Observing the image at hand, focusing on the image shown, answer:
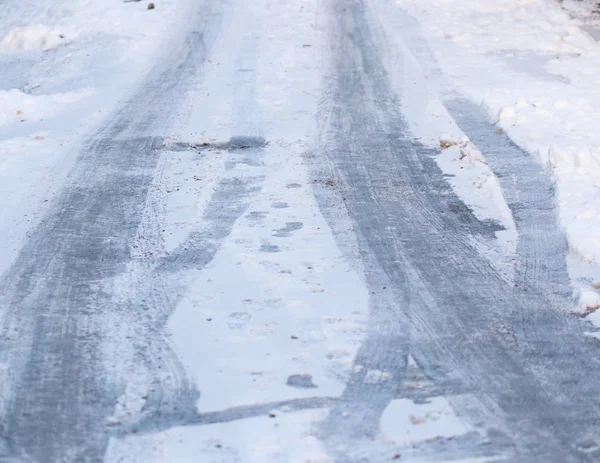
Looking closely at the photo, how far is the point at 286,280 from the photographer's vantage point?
199 inches

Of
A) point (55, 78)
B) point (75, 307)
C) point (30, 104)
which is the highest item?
point (75, 307)

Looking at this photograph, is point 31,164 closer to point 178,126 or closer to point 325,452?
point 178,126

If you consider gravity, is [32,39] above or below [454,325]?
below

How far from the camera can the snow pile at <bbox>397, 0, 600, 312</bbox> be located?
6203mm

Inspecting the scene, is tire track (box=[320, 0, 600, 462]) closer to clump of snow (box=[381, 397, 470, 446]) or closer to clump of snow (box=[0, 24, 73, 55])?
clump of snow (box=[381, 397, 470, 446])

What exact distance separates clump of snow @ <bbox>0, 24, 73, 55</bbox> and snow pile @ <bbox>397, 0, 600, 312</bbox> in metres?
4.71

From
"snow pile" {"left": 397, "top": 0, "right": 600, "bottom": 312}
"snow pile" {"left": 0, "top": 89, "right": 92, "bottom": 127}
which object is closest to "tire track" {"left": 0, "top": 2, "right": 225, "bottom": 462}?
"snow pile" {"left": 0, "top": 89, "right": 92, "bottom": 127}

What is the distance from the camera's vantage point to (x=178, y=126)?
26.5 feet

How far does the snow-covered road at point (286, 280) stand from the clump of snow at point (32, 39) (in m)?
2.93

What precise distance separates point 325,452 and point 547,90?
20.2 feet

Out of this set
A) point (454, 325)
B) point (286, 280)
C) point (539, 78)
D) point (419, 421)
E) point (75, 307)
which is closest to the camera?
point (419, 421)

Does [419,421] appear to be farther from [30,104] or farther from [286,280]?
[30,104]

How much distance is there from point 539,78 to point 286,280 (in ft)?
17.5

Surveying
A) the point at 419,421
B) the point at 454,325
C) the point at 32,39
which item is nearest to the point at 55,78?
the point at 32,39
